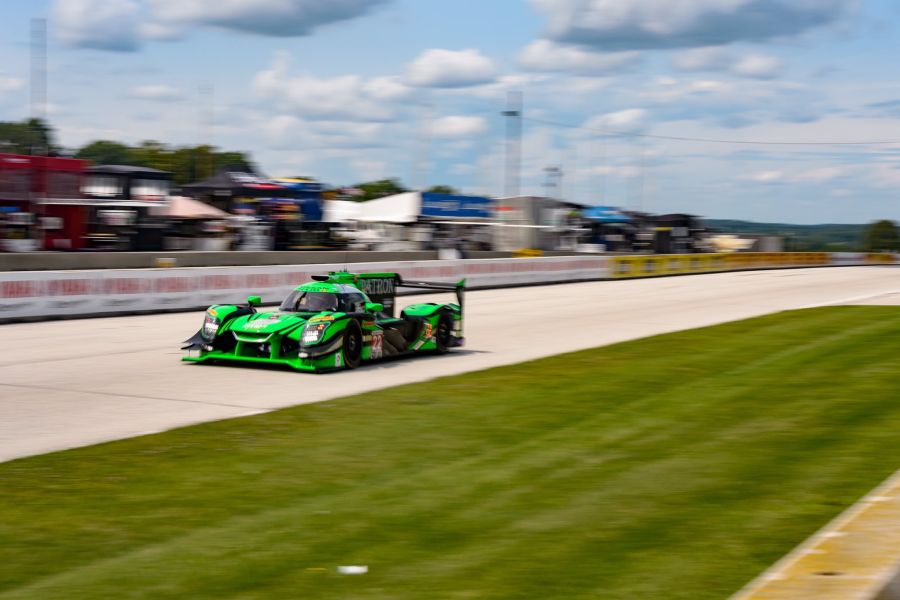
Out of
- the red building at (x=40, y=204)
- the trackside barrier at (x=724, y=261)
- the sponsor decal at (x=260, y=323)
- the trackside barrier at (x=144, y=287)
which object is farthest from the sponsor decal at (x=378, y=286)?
the trackside barrier at (x=724, y=261)

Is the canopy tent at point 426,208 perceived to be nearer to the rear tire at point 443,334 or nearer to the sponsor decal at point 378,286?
the rear tire at point 443,334

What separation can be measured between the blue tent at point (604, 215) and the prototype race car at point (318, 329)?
172ft

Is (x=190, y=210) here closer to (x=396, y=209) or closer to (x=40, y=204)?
(x=40, y=204)

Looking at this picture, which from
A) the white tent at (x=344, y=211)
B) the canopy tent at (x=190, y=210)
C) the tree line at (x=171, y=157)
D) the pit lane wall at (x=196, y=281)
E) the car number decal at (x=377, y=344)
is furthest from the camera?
the tree line at (x=171, y=157)

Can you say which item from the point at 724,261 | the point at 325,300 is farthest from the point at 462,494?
the point at 724,261

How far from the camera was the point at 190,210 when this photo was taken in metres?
45.1

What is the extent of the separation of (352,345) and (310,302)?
0.81 m

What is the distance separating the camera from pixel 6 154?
31578mm

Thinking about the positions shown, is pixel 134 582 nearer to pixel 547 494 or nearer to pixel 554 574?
pixel 554 574

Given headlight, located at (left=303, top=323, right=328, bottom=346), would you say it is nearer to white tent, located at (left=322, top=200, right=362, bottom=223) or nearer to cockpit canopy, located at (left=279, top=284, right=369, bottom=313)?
cockpit canopy, located at (left=279, top=284, right=369, bottom=313)

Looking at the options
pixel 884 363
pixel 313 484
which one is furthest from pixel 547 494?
pixel 884 363

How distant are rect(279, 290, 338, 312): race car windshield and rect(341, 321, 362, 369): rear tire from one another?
37 centimetres

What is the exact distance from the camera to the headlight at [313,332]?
1271cm

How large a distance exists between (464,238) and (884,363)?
4570cm
